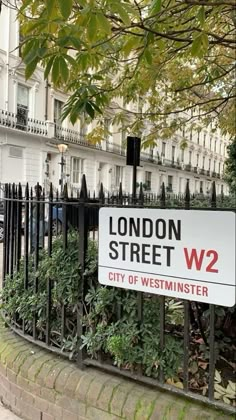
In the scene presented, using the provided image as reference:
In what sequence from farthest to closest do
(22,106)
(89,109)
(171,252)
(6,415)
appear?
(22,106) < (89,109) < (6,415) < (171,252)

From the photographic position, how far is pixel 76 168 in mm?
27672

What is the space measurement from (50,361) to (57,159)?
924 inches

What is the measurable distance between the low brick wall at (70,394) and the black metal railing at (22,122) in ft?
64.0

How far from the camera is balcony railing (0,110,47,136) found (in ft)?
69.5

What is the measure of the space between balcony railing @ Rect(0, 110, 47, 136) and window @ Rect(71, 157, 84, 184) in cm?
386

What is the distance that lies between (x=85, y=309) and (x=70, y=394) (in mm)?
548

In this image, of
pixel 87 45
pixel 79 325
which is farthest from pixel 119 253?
pixel 87 45

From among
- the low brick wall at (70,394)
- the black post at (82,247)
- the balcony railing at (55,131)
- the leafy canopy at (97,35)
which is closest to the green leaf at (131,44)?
the leafy canopy at (97,35)

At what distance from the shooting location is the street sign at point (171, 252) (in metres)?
2.08

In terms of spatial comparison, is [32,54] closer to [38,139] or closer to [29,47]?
[29,47]

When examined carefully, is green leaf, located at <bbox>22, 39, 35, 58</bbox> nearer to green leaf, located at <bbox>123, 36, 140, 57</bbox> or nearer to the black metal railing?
green leaf, located at <bbox>123, 36, 140, 57</bbox>

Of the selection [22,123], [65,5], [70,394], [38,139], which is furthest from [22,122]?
[65,5]

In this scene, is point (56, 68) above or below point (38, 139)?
below

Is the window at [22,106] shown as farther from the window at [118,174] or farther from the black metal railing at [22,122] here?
the window at [118,174]
